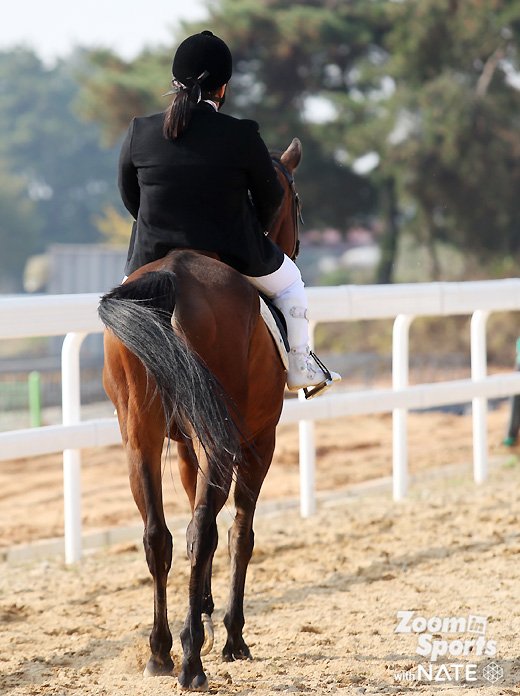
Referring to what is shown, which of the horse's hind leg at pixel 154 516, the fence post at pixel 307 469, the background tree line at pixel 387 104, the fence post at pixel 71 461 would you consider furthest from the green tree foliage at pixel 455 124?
the horse's hind leg at pixel 154 516

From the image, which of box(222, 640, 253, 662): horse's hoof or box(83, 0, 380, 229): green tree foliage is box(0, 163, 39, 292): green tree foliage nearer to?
box(83, 0, 380, 229): green tree foliage

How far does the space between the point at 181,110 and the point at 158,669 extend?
6.71 ft

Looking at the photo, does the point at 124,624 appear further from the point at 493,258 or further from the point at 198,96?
the point at 493,258

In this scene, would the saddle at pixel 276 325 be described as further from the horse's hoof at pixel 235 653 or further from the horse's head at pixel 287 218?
the horse's hoof at pixel 235 653

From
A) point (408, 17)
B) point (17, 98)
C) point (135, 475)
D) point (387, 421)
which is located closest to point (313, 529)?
point (135, 475)

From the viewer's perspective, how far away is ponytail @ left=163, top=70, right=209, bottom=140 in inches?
159

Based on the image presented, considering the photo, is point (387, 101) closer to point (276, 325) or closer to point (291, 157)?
point (291, 157)

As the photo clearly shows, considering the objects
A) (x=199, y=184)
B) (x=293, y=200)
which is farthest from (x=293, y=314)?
(x=293, y=200)

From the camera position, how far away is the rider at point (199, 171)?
4.09 m

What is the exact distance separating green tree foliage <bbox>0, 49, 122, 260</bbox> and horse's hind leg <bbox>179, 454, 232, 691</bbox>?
258ft

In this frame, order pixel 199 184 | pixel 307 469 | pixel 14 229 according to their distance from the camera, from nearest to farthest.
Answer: pixel 199 184
pixel 307 469
pixel 14 229

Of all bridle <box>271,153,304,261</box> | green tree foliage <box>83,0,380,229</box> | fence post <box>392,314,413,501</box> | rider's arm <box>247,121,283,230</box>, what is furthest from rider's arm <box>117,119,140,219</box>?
green tree foliage <box>83,0,380,229</box>

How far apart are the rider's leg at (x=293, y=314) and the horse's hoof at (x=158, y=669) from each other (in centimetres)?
118

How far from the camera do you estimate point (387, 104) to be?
27.2m
